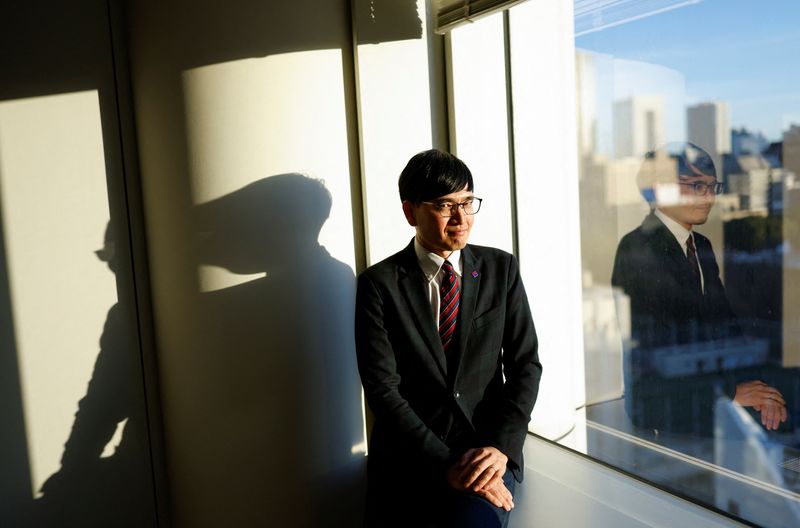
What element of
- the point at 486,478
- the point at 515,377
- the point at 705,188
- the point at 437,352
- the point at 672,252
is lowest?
the point at 486,478

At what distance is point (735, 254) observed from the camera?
6.87 ft

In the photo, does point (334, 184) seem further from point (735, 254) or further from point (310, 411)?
point (735, 254)

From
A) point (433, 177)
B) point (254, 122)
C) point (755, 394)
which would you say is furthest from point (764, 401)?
point (254, 122)

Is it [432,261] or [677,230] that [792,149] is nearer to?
[677,230]

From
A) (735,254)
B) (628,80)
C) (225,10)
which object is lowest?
(735,254)

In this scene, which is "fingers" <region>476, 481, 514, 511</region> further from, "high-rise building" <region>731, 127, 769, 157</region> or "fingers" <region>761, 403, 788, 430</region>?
"high-rise building" <region>731, 127, 769, 157</region>

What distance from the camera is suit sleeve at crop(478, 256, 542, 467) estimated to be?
207 cm

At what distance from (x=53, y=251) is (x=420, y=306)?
1.41 metres

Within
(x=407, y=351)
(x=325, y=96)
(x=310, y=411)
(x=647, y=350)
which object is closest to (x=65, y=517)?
(x=310, y=411)

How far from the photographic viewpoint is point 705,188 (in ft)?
7.14

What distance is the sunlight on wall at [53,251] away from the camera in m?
2.39

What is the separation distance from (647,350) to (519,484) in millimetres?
721

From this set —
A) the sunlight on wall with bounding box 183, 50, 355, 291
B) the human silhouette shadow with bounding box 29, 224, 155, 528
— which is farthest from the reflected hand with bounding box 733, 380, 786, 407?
the human silhouette shadow with bounding box 29, 224, 155, 528

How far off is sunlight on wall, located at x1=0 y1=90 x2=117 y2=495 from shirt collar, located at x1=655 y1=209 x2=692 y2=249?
2123 millimetres
